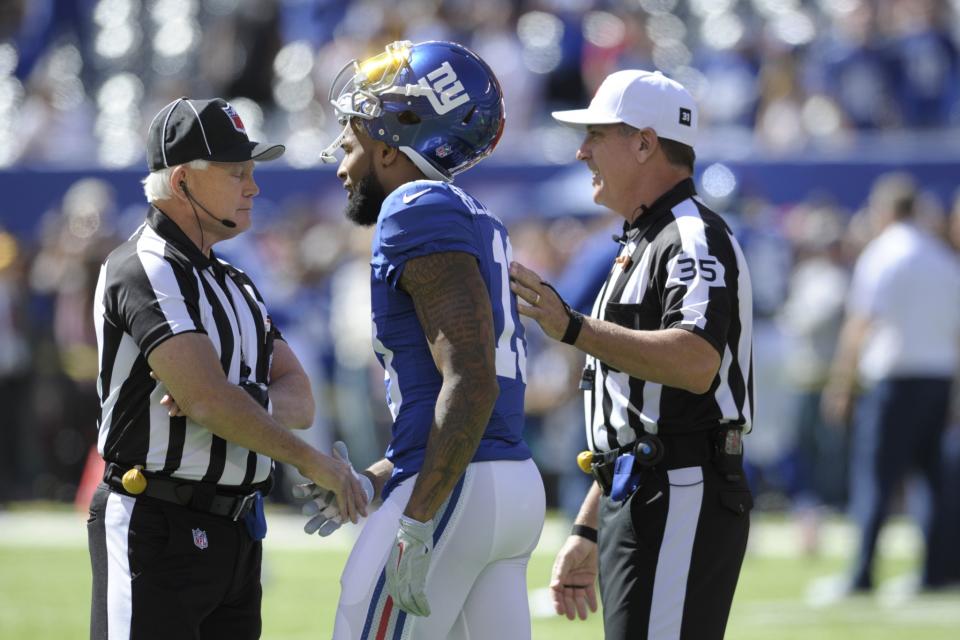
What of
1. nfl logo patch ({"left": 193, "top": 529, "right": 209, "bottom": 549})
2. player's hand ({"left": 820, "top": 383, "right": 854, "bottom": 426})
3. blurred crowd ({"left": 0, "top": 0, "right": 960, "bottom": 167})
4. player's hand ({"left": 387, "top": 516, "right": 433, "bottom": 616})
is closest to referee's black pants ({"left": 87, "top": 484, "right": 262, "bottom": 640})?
nfl logo patch ({"left": 193, "top": 529, "right": 209, "bottom": 549})

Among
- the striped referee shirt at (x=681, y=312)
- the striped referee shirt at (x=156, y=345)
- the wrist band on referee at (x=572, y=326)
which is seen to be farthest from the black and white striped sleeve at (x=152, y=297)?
the striped referee shirt at (x=681, y=312)

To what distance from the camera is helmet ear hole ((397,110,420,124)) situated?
4.05 meters

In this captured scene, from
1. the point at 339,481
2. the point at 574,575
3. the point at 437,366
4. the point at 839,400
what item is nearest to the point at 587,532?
the point at 574,575

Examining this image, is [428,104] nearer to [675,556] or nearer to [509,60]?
[675,556]

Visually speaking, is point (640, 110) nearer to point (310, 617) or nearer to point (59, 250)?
point (310, 617)

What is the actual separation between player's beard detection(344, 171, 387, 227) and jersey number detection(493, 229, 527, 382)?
1.10 ft

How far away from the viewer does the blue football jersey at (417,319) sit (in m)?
3.79

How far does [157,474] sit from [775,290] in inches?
286

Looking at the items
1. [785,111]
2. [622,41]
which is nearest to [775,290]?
[785,111]

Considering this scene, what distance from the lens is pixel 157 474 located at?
4.08m

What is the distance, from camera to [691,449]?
4.27 metres

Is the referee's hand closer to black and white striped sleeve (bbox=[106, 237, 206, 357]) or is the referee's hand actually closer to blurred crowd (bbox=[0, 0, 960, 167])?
black and white striped sleeve (bbox=[106, 237, 206, 357])

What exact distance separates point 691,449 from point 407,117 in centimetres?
122

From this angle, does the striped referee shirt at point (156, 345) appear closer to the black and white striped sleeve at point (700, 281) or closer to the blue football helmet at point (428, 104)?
the blue football helmet at point (428, 104)
